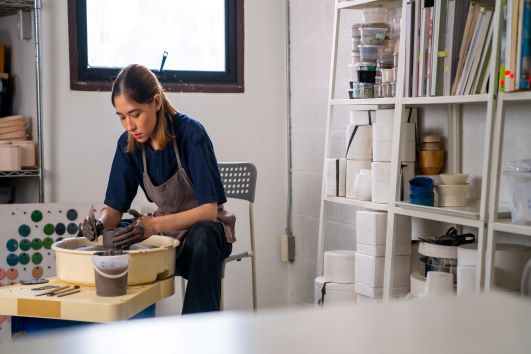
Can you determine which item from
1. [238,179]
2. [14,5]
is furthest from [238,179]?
[14,5]

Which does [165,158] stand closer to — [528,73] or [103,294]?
[103,294]

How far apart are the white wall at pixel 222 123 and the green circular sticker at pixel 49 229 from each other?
0.24 meters

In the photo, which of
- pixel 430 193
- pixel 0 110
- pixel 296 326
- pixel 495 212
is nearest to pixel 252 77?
pixel 0 110

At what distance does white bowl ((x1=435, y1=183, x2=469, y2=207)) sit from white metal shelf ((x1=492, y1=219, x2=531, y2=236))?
0.87 ft

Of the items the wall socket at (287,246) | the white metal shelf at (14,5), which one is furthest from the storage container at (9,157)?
the wall socket at (287,246)

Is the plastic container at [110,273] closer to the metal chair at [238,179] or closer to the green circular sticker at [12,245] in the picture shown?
the metal chair at [238,179]

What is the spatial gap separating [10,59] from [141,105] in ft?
4.07

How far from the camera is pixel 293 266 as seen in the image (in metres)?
4.13

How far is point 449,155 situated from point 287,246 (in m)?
1.41

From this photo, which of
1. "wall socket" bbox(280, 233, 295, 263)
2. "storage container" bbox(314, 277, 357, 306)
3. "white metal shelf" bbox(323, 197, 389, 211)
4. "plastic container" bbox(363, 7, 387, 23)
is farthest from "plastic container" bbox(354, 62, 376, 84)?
"wall socket" bbox(280, 233, 295, 263)

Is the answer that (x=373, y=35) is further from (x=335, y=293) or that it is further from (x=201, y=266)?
(x=201, y=266)

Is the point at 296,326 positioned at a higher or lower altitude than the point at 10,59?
lower

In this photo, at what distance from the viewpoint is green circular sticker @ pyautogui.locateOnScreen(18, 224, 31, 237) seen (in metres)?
3.31

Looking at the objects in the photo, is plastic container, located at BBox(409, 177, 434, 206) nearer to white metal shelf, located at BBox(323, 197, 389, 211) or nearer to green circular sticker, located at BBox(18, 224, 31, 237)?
white metal shelf, located at BBox(323, 197, 389, 211)
